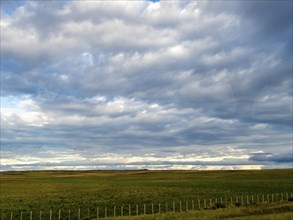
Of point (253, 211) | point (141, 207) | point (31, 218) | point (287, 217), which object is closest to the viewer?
point (287, 217)

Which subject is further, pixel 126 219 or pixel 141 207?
pixel 141 207

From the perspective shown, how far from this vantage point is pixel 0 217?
43.6m

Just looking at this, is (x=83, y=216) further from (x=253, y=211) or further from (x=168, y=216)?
(x=253, y=211)

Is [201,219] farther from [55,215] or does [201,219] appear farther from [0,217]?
[0,217]

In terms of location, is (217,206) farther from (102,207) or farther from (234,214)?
(102,207)

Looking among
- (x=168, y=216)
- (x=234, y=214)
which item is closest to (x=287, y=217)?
(x=234, y=214)

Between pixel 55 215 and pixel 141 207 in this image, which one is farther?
pixel 141 207

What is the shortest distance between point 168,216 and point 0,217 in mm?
19785

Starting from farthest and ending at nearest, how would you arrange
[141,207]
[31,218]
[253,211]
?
[141,207], [31,218], [253,211]

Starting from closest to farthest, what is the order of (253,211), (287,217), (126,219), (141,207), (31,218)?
(287,217), (126,219), (253,211), (31,218), (141,207)

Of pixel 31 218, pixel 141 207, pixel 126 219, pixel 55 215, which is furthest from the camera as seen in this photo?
pixel 141 207

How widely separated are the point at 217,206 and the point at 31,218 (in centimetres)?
2091

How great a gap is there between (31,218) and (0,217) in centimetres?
474

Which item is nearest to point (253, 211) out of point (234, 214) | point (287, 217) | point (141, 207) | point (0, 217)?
point (234, 214)
